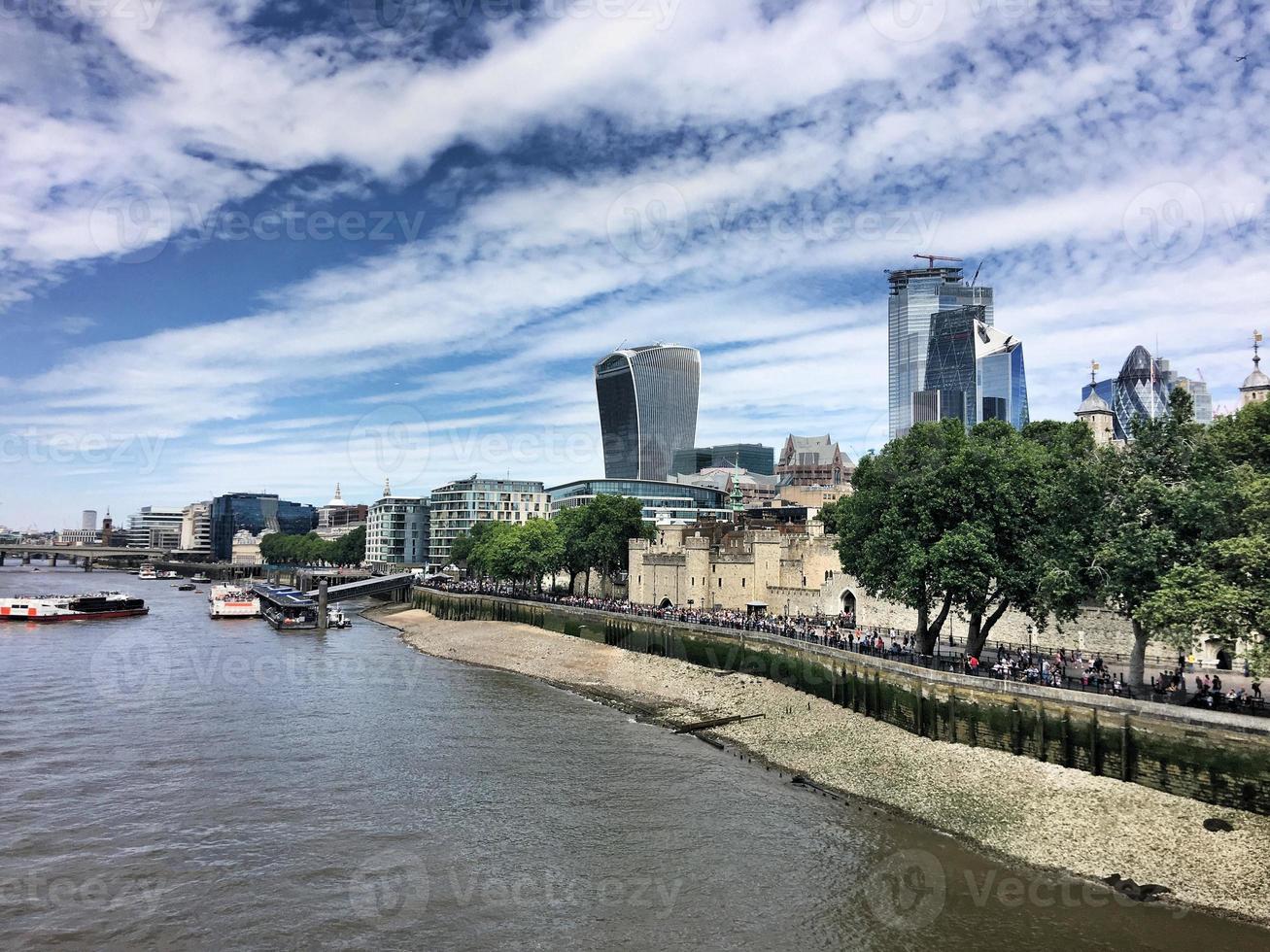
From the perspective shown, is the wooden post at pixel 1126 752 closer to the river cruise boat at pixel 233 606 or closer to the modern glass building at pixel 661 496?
the river cruise boat at pixel 233 606

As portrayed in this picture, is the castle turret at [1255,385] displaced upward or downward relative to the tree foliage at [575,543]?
upward

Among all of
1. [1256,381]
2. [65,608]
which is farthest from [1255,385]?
[65,608]

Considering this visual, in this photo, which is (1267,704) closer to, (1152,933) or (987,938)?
(1152,933)

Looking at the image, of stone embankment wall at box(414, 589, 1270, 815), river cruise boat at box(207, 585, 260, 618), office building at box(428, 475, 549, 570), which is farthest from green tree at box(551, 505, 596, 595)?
office building at box(428, 475, 549, 570)

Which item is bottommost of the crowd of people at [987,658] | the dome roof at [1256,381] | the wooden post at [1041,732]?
the wooden post at [1041,732]

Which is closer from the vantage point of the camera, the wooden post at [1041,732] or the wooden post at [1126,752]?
the wooden post at [1126,752]

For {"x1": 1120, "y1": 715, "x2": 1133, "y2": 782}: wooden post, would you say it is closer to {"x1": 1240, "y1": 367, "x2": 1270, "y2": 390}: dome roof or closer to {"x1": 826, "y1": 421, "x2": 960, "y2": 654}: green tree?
{"x1": 826, "y1": 421, "x2": 960, "y2": 654}: green tree

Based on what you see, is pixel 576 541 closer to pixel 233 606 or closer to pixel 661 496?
pixel 233 606

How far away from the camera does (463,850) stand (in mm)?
27609

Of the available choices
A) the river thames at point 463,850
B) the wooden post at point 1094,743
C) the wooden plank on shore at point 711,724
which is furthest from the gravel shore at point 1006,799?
the river thames at point 463,850

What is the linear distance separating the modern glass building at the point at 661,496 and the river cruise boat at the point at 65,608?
74340 mm

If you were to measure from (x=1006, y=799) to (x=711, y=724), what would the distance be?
57.0 ft

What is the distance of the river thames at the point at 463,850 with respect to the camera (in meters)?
22.5

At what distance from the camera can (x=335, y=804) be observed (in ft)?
104
